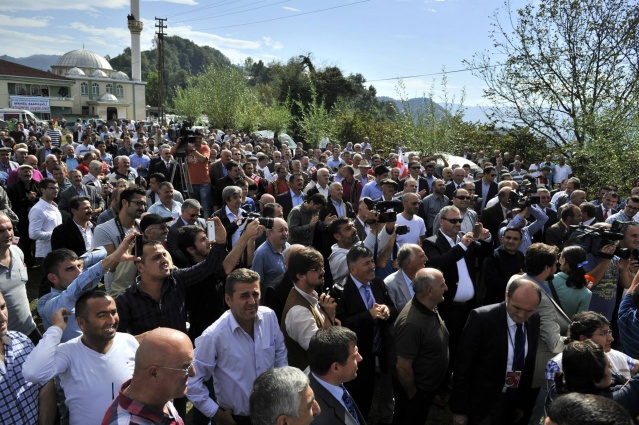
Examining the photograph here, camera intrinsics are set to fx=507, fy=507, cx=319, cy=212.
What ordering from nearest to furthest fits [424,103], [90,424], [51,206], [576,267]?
[90,424], [576,267], [51,206], [424,103]

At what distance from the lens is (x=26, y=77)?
57.5m

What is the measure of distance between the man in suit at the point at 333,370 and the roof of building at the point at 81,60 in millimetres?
89920

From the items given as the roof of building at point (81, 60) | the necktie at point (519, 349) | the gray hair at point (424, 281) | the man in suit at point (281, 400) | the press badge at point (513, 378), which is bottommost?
the press badge at point (513, 378)

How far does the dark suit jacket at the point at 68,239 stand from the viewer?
5473mm

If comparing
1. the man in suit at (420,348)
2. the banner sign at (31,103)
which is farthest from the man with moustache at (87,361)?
the banner sign at (31,103)

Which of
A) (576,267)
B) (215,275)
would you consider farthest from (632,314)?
(215,275)

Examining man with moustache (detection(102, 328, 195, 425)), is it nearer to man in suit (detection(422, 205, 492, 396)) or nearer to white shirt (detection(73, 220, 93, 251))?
man in suit (detection(422, 205, 492, 396))

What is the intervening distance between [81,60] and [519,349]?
302ft

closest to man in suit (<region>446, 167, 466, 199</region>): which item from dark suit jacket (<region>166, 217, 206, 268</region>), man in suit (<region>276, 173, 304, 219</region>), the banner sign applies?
man in suit (<region>276, 173, 304, 219</region>)

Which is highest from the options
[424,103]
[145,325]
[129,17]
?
[129,17]

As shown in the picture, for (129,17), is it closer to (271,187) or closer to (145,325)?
(271,187)

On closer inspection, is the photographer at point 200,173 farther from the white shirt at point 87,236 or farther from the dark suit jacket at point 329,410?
the dark suit jacket at point 329,410

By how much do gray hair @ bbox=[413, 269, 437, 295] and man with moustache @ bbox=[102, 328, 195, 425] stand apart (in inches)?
79.4

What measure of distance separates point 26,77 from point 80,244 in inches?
2455
